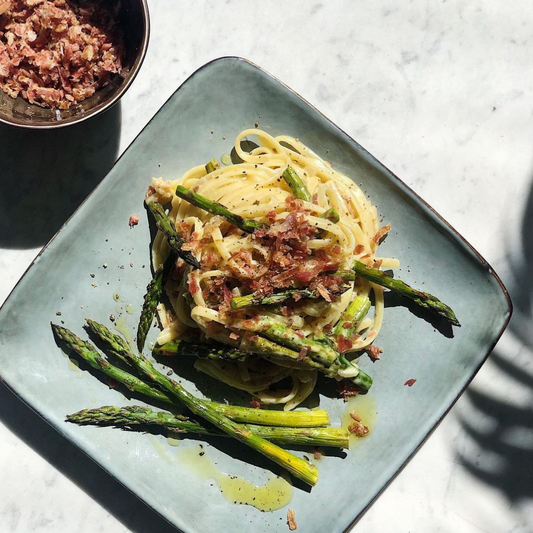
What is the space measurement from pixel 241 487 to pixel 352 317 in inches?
52.7

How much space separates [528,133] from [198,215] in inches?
96.9

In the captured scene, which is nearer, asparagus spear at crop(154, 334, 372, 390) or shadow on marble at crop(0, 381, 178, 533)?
asparagus spear at crop(154, 334, 372, 390)

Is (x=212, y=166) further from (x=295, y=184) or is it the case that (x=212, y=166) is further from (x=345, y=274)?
(x=345, y=274)

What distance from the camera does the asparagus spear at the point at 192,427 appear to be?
330 centimetres

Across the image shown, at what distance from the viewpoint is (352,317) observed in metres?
3.32

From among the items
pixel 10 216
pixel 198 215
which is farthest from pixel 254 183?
pixel 10 216

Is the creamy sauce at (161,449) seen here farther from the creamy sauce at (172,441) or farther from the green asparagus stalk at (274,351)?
the green asparagus stalk at (274,351)

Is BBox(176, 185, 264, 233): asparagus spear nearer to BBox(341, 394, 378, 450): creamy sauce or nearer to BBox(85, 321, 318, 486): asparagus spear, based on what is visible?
BBox(85, 321, 318, 486): asparagus spear

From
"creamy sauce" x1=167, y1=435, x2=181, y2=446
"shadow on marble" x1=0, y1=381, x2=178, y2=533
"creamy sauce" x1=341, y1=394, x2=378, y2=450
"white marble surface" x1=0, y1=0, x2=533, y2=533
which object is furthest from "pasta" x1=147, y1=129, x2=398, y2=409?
"shadow on marble" x1=0, y1=381, x2=178, y2=533

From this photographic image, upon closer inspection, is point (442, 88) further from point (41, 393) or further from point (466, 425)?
point (41, 393)

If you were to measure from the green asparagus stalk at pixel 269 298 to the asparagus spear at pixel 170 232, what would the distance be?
35cm

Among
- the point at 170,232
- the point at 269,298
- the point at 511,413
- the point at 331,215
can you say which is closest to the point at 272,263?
the point at 269,298

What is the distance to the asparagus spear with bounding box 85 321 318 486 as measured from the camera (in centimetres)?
324

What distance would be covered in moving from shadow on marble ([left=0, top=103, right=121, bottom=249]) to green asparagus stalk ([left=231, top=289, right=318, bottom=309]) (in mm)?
1469
